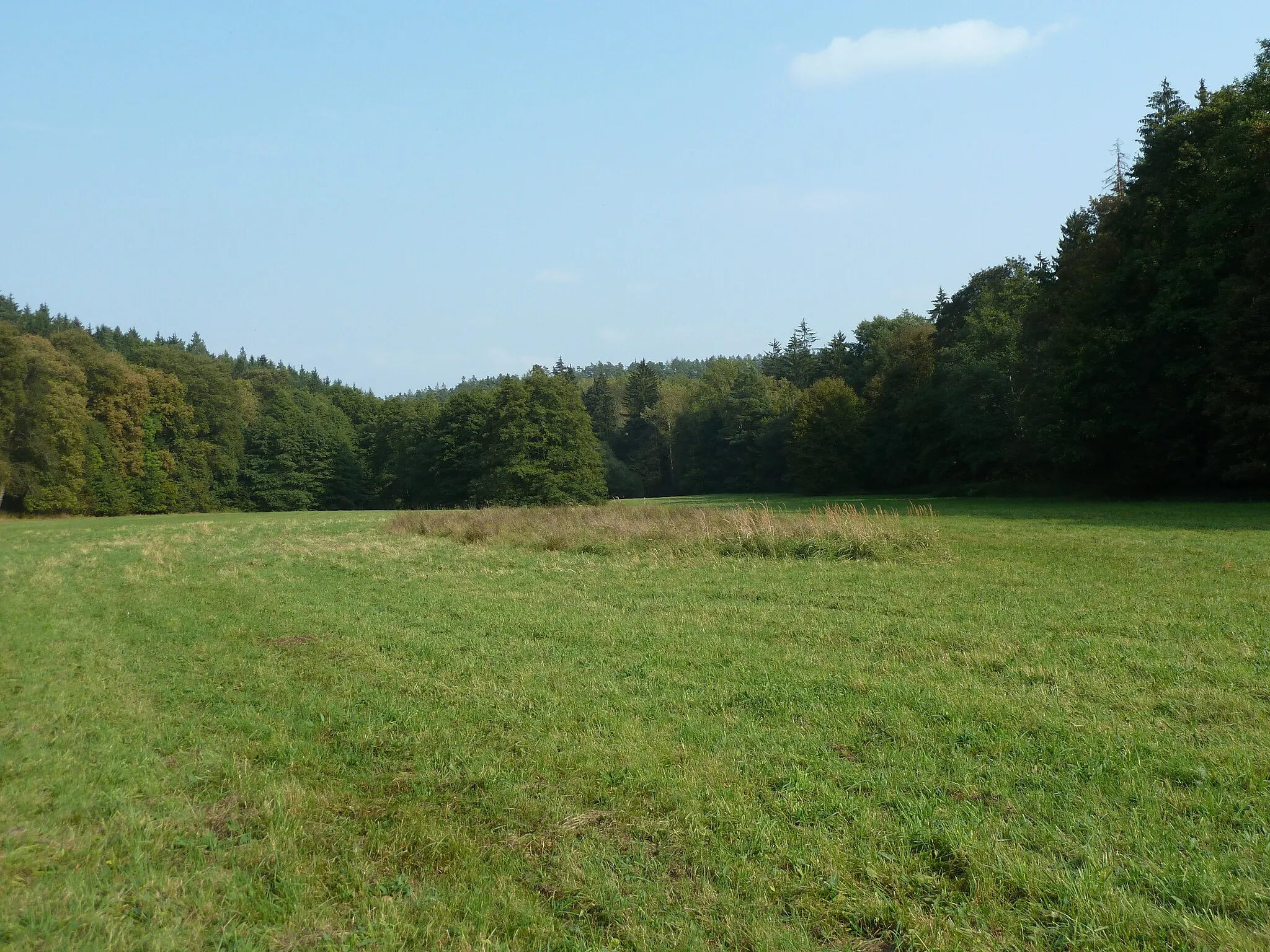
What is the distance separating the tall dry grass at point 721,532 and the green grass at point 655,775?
5.36 metres

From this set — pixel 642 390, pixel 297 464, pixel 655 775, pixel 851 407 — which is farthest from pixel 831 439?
pixel 655 775

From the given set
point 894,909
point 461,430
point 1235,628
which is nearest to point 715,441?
point 461,430

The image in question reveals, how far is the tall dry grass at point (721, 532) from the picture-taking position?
54.9ft

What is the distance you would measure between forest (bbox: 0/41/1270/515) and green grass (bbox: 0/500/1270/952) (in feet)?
73.0

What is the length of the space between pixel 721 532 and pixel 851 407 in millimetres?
46041

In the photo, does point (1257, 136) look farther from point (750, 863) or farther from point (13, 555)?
point (13, 555)

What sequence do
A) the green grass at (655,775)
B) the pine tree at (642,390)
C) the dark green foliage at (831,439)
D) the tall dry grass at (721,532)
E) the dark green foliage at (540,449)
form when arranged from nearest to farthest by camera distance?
1. the green grass at (655,775)
2. the tall dry grass at (721,532)
3. the dark green foliage at (540,449)
4. the dark green foliage at (831,439)
5. the pine tree at (642,390)

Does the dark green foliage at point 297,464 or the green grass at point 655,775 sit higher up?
the dark green foliage at point 297,464

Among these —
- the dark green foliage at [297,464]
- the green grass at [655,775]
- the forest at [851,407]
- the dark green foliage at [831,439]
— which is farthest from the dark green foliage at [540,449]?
the green grass at [655,775]

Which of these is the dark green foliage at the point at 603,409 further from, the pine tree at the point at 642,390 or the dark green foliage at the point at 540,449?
the dark green foliage at the point at 540,449

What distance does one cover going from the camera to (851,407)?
202ft

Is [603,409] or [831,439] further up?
[603,409]

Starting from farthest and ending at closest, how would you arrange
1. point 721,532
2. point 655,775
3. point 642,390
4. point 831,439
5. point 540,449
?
point 642,390
point 831,439
point 540,449
point 721,532
point 655,775

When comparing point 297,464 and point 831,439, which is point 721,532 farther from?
point 297,464
